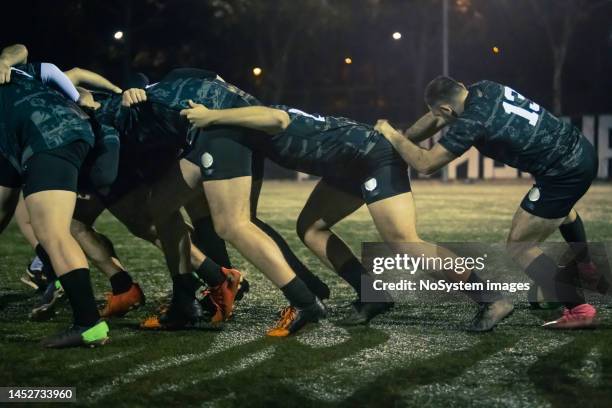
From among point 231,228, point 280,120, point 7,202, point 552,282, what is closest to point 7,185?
point 7,202

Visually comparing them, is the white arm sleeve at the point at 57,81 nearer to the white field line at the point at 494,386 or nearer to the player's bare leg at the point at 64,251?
the player's bare leg at the point at 64,251

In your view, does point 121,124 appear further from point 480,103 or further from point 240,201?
point 480,103

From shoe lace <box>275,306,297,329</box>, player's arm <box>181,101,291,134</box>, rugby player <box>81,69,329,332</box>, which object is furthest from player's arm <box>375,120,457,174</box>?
shoe lace <box>275,306,297,329</box>

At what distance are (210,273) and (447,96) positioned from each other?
1.90 meters

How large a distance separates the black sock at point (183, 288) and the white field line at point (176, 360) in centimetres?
34

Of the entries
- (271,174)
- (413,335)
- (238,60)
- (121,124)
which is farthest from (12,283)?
(238,60)

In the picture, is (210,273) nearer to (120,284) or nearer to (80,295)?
(120,284)

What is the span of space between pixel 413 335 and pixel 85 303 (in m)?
1.89

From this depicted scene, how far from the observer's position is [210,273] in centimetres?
637

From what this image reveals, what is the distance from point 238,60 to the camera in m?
35.4

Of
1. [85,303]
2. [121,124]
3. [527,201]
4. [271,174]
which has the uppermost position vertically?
[121,124]

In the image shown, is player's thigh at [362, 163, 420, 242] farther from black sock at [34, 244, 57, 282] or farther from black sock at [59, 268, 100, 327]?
black sock at [34, 244, 57, 282]

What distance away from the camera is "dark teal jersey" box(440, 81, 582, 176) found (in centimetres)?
570

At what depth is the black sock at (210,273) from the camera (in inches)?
250
